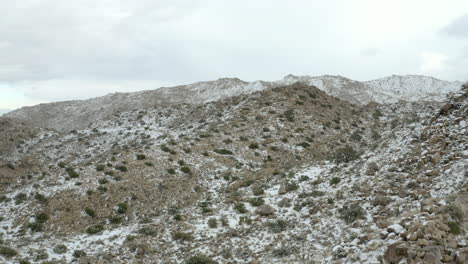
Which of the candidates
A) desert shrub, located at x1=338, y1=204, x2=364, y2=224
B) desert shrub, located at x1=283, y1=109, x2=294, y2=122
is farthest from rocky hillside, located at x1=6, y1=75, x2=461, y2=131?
desert shrub, located at x1=338, y1=204, x2=364, y2=224

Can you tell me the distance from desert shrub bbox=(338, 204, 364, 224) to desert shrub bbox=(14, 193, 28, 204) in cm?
1670

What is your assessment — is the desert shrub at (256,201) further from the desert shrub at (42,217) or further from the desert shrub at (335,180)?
the desert shrub at (42,217)

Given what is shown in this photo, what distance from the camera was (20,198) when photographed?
18953mm

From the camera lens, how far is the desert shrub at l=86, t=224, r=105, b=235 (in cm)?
1605

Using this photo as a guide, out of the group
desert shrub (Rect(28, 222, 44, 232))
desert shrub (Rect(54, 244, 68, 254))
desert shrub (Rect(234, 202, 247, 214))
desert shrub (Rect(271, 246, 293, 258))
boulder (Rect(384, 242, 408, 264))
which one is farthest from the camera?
desert shrub (Rect(234, 202, 247, 214))

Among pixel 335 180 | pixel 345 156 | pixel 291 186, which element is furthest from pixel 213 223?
pixel 345 156

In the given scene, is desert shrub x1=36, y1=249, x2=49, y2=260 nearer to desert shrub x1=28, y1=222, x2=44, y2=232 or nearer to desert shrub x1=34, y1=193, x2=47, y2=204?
desert shrub x1=28, y1=222, x2=44, y2=232

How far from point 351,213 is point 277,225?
3088 millimetres

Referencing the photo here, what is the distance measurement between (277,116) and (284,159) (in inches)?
343

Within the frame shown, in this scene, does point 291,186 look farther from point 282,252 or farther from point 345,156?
point 282,252

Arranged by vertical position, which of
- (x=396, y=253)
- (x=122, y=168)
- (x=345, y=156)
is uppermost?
(x=122, y=168)

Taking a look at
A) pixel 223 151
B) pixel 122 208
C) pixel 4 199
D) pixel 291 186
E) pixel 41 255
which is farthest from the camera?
pixel 223 151

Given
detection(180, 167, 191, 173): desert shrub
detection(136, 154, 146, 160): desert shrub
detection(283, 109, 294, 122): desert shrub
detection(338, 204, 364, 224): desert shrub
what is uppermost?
detection(283, 109, 294, 122): desert shrub

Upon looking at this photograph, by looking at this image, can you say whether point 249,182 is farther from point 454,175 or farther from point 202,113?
point 202,113
